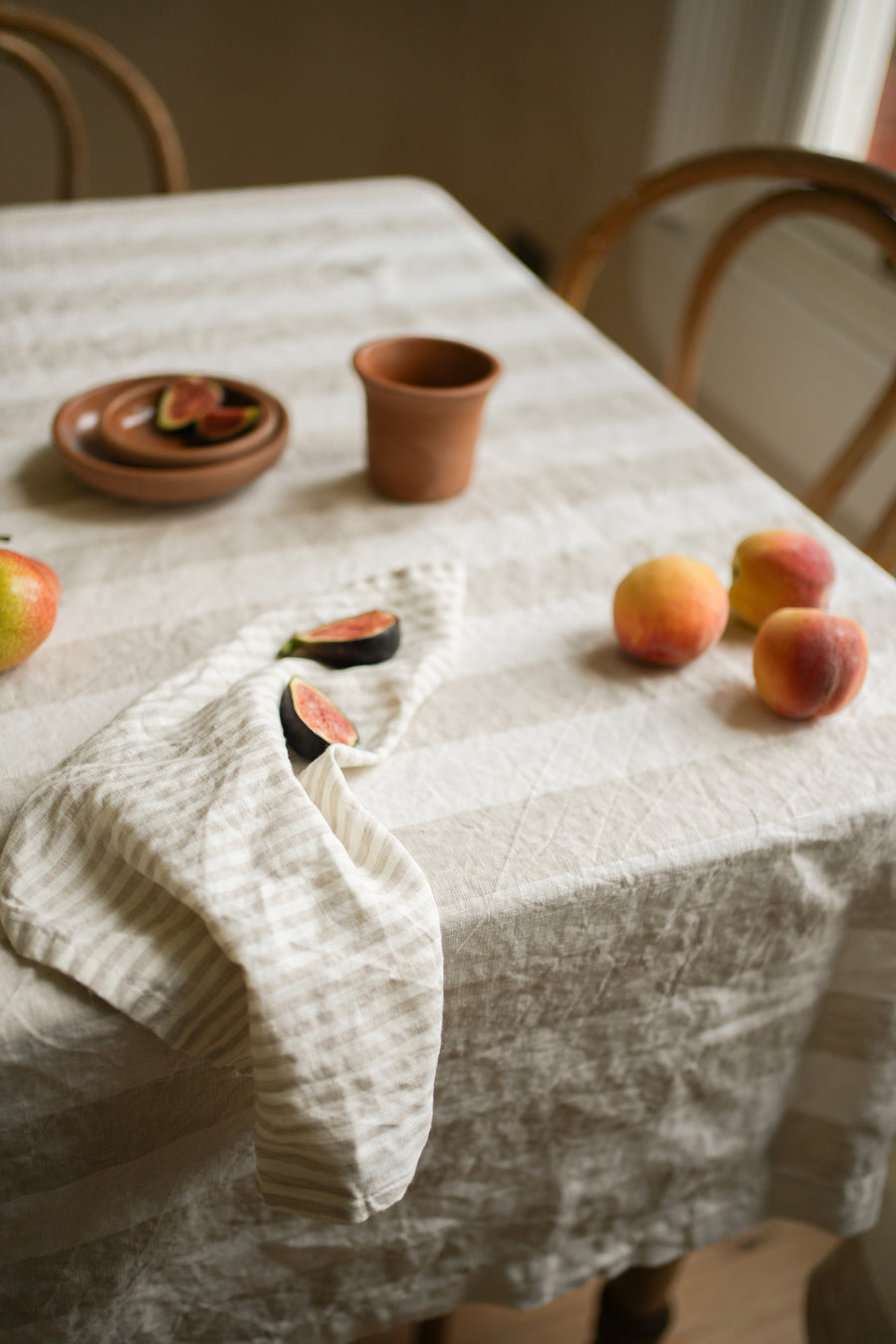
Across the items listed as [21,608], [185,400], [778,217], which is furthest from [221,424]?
[778,217]

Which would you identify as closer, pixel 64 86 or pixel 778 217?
pixel 778 217

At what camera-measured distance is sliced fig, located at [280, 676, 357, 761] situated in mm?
595

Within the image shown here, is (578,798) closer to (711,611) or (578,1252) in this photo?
(711,611)

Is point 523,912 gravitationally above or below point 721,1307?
above

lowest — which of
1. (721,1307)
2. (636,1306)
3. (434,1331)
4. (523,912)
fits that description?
(721,1307)

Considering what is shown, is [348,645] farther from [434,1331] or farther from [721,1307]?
[721,1307]

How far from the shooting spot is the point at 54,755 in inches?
24.0

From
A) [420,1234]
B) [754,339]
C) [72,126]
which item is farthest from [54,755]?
[754,339]

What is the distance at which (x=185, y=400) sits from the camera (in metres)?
0.89

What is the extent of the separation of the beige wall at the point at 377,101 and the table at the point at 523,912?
1679 millimetres

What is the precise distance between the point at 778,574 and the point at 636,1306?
2.15 ft

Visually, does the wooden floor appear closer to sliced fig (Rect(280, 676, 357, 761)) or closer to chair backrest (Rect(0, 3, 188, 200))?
sliced fig (Rect(280, 676, 357, 761))

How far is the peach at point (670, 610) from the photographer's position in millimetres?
680

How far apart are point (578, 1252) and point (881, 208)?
102 cm
